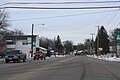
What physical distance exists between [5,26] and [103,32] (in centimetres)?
9774

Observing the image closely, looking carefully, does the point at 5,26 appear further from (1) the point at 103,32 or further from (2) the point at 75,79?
(1) the point at 103,32

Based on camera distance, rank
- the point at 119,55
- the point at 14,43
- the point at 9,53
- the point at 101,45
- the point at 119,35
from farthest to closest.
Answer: the point at 101,45
the point at 14,43
the point at 119,55
the point at 119,35
the point at 9,53

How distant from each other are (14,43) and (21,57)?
88607 millimetres

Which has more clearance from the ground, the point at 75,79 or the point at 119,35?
the point at 119,35

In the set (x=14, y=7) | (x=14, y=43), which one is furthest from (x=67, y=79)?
(x=14, y=43)

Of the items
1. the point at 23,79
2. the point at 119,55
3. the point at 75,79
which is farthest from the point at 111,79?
the point at 119,55

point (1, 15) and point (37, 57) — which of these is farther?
point (1, 15)

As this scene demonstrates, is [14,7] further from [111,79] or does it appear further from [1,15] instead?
[1,15]

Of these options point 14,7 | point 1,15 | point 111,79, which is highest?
point 1,15

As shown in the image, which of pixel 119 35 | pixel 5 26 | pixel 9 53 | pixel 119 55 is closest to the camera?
pixel 9 53

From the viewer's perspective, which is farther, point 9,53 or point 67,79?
point 9,53

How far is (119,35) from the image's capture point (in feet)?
226

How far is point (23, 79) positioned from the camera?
1875cm

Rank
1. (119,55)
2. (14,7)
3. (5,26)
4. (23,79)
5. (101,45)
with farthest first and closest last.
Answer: (101,45) < (119,55) < (5,26) < (14,7) < (23,79)
